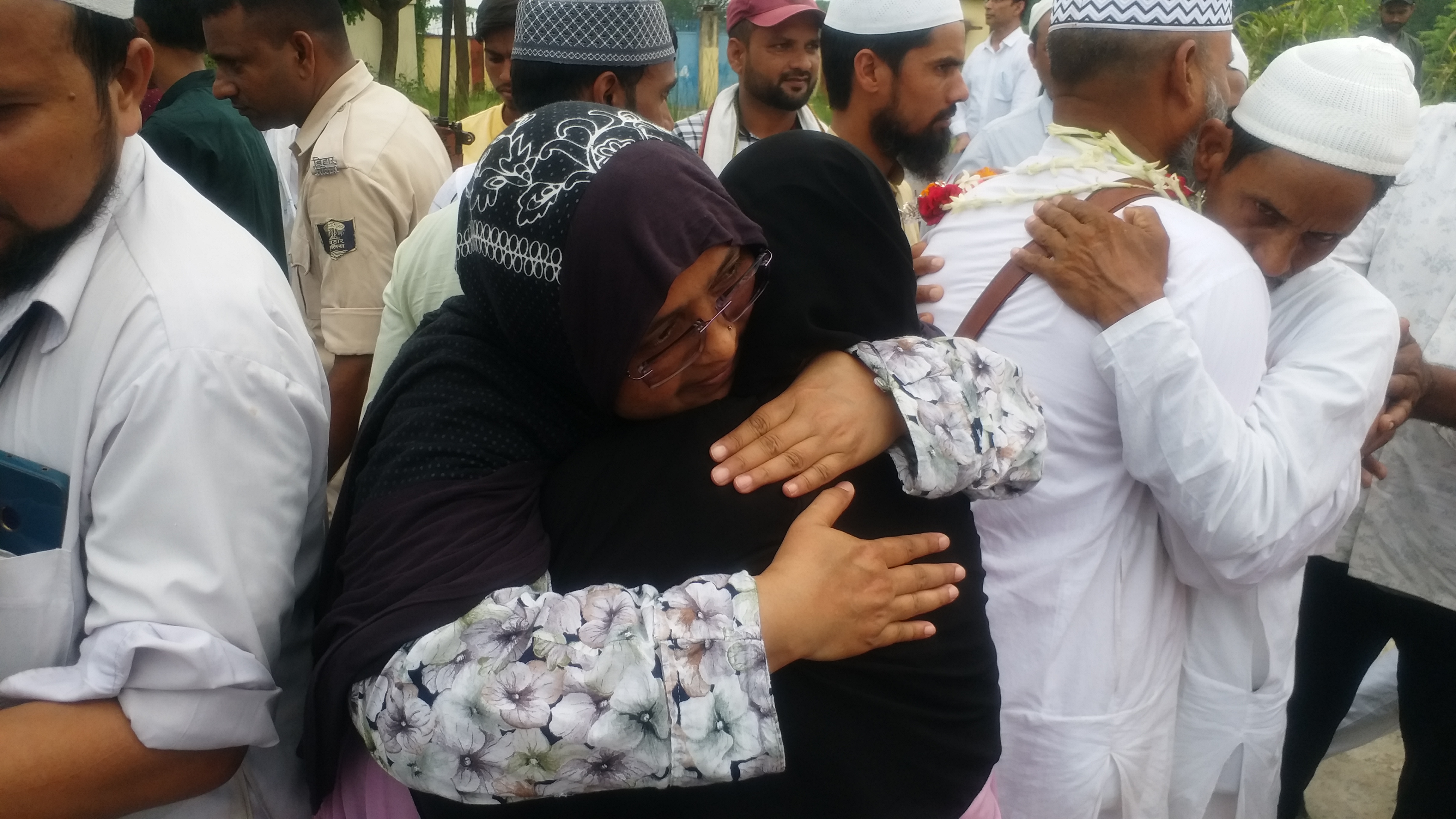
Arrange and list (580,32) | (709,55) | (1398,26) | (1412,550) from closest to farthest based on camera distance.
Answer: (1412,550) → (580,32) → (1398,26) → (709,55)

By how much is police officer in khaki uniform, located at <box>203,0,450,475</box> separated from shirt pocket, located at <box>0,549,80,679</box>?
5.51 ft

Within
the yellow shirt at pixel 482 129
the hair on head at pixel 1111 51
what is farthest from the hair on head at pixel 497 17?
the hair on head at pixel 1111 51

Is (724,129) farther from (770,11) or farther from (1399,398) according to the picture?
(1399,398)

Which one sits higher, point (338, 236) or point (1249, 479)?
point (1249, 479)

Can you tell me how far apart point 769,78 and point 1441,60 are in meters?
13.2

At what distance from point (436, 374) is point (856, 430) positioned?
57 centimetres

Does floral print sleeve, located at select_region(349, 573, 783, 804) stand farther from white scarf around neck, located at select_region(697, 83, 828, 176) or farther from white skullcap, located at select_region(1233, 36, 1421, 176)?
white scarf around neck, located at select_region(697, 83, 828, 176)

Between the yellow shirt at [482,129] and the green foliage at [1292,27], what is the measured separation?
10.9 m

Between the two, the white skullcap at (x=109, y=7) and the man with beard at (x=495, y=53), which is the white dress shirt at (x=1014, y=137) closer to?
the man with beard at (x=495, y=53)

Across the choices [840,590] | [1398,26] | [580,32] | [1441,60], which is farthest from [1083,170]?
[1441,60]

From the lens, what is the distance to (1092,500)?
6.12 feet

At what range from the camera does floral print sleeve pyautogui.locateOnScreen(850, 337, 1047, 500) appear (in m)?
1.35

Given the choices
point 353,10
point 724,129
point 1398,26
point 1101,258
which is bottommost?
point 353,10

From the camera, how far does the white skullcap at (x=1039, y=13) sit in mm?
4930
